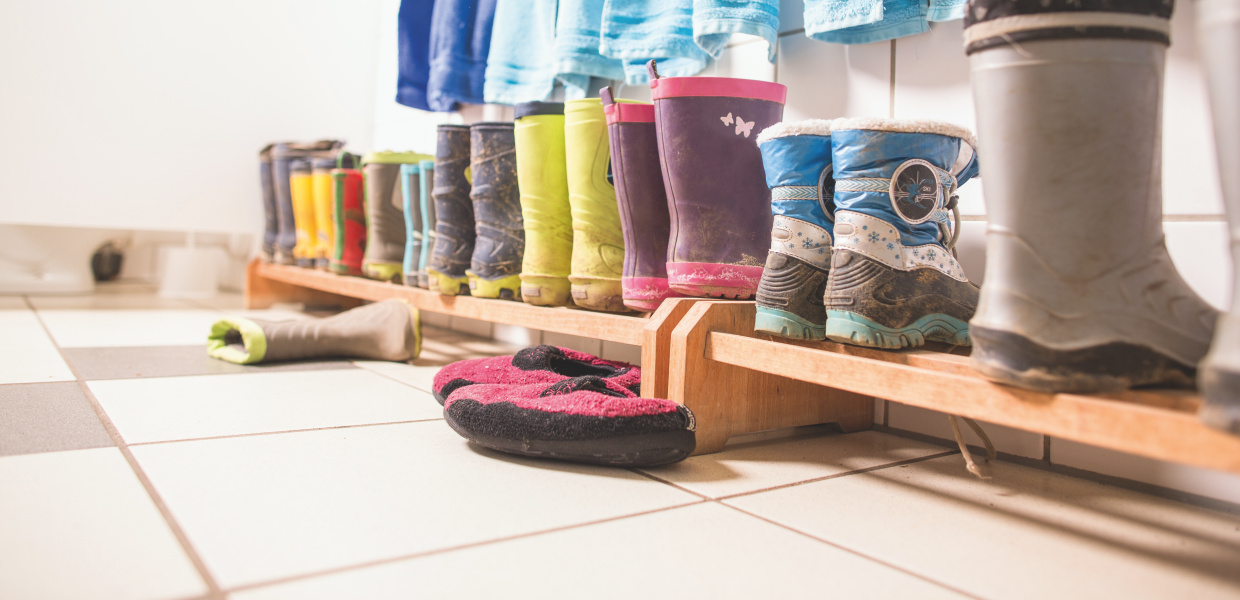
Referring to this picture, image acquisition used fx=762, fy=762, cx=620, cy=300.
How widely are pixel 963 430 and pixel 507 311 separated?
0.74 m

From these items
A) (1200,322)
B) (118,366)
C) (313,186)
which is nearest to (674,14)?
(1200,322)

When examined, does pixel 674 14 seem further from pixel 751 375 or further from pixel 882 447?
pixel 882 447

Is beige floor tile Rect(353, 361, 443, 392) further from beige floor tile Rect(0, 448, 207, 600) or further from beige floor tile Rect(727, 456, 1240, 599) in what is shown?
beige floor tile Rect(727, 456, 1240, 599)

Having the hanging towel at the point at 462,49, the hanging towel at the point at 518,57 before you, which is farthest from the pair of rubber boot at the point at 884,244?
the hanging towel at the point at 462,49

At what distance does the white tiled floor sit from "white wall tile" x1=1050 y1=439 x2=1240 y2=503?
3cm

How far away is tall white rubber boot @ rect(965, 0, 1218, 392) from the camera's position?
576mm

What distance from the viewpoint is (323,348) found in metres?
1.54

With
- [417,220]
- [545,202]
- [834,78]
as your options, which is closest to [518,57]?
[417,220]

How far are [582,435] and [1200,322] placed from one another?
55 centimetres

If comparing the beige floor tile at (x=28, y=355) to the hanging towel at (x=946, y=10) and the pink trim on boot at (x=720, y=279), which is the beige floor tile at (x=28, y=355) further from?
the hanging towel at (x=946, y=10)

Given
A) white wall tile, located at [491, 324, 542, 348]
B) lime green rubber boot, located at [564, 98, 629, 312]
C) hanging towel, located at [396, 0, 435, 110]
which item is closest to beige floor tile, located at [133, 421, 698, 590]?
lime green rubber boot, located at [564, 98, 629, 312]

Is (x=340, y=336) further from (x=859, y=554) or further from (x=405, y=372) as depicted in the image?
(x=859, y=554)

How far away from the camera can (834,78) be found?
1166 millimetres

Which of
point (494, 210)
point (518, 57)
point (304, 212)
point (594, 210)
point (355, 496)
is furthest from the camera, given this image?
point (304, 212)
